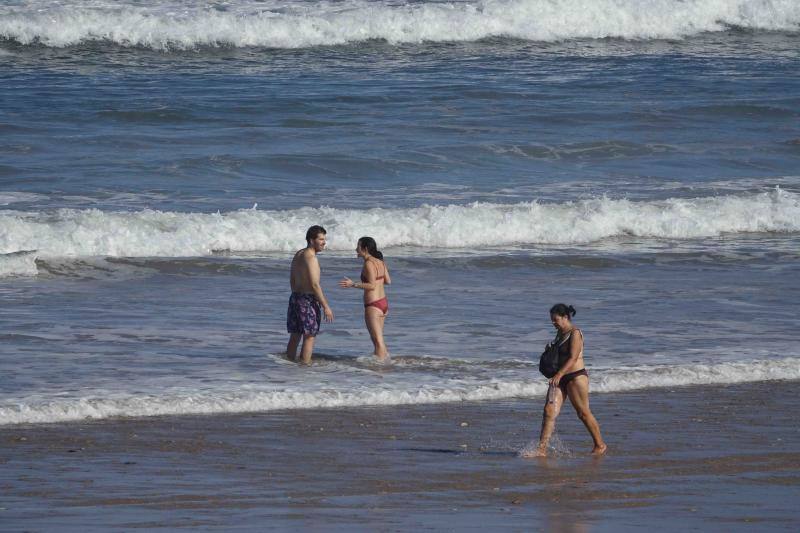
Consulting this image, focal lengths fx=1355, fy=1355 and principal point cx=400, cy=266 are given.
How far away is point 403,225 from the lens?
18328mm

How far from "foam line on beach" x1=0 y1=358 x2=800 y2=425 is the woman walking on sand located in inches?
68.5

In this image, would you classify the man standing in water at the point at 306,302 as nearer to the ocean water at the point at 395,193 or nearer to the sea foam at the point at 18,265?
the ocean water at the point at 395,193

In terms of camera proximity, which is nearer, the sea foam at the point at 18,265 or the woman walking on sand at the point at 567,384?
the woman walking on sand at the point at 567,384

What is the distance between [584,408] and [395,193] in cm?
1205

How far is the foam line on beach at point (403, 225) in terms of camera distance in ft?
56.2

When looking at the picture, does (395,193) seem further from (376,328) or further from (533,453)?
(533,453)

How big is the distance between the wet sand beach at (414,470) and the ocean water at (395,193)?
68 centimetres

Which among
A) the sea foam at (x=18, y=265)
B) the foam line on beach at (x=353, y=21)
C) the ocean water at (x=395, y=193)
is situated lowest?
the sea foam at (x=18, y=265)

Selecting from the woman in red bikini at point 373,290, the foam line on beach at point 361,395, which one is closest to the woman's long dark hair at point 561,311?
the foam line on beach at point 361,395

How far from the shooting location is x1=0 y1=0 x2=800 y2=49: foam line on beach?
30.7 meters

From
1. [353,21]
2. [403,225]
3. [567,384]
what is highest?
[353,21]

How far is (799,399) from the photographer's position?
10.4 meters

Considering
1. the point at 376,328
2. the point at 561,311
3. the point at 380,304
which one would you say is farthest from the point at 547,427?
the point at 380,304

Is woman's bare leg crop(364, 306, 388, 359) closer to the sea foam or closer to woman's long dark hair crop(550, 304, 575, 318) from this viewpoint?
woman's long dark hair crop(550, 304, 575, 318)
